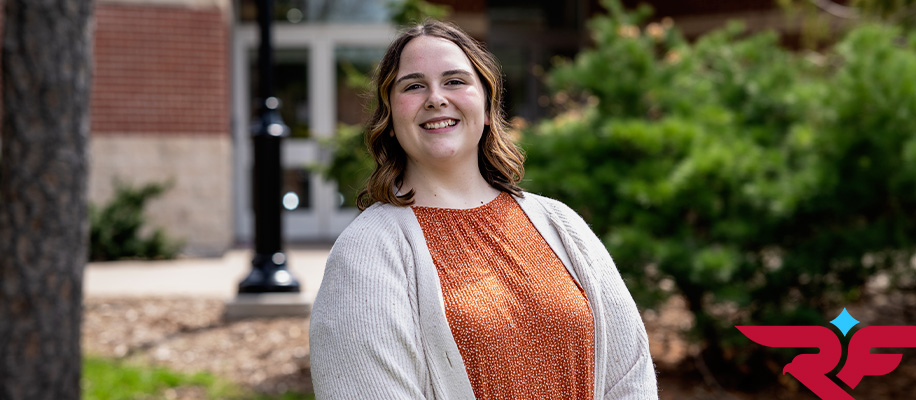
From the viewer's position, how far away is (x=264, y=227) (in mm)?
6578

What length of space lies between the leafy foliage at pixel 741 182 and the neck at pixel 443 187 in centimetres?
256

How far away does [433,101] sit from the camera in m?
1.73

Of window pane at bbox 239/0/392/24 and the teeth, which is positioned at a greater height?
the teeth

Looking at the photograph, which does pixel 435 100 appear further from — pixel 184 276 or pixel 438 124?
pixel 184 276

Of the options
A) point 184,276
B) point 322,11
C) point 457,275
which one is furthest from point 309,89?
point 457,275

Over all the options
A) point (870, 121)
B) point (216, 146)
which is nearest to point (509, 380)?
point (870, 121)

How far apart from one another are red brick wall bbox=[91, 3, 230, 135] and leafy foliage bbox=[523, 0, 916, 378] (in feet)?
21.2

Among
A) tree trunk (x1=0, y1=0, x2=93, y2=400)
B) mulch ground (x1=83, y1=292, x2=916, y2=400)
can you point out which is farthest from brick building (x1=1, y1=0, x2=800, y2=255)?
tree trunk (x1=0, y1=0, x2=93, y2=400)

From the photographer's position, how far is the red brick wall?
10172 mm

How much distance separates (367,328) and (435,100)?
471 millimetres

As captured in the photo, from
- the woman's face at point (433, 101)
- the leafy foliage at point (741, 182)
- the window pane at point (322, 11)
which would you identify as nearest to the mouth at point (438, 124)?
the woman's face at point (433, 101)

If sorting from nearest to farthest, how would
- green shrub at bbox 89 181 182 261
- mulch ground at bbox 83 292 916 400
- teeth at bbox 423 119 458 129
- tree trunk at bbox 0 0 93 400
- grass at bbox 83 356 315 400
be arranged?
teeth at bbox 423 119 458 129, tree trunk at bbox 0 0 93 400, grass at bbox 83 356 315 400, mulch ground at bbox 83 292 916 400, green shrub at bbox 89 181 182 261

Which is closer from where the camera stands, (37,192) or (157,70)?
(37,192)

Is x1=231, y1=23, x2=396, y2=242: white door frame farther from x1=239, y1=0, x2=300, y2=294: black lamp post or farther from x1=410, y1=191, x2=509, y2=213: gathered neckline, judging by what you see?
x1=410, y1=191, x2=509, y2=213: gathered neckline
